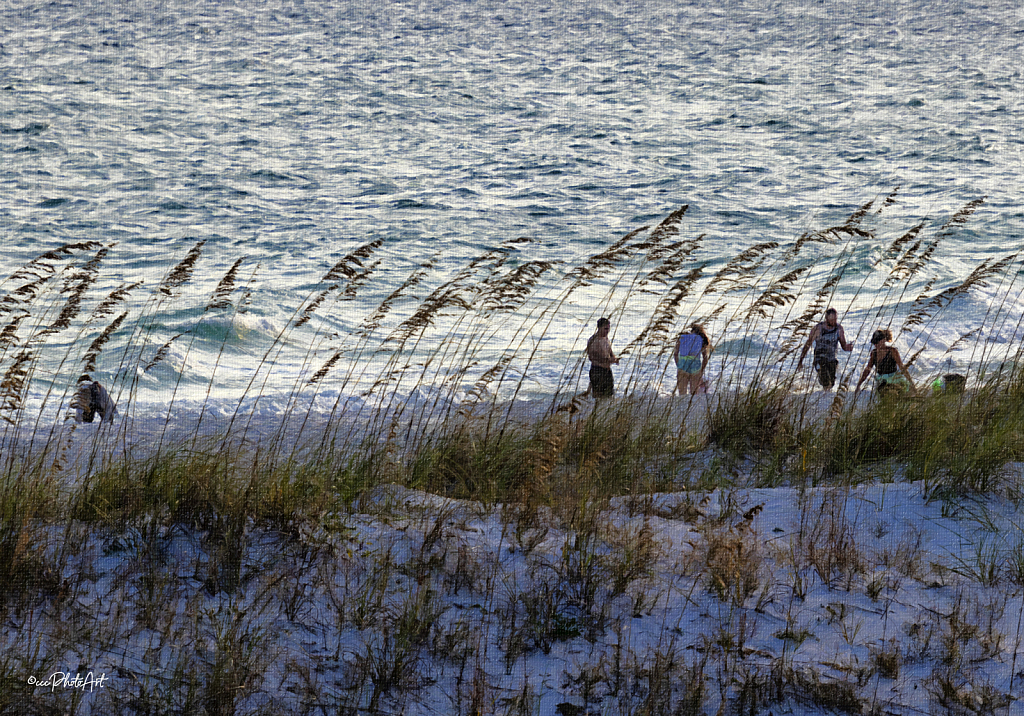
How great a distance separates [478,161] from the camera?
27344 mm

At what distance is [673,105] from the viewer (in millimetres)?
33000

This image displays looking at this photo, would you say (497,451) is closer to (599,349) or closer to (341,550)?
(341,550)

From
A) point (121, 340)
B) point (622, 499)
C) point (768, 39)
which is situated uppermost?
point (622, 499)

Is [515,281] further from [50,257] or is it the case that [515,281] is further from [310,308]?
[50,257]

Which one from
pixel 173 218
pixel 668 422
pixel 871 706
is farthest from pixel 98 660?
pixel 173 218

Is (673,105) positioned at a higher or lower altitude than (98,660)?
lower

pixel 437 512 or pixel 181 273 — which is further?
pixel 181 273

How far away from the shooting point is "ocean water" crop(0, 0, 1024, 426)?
54.7ft

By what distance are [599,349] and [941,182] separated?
21.6m

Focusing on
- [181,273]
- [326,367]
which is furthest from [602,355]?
[181,273]

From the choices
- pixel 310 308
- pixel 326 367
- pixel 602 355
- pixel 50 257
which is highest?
pixel 50 257

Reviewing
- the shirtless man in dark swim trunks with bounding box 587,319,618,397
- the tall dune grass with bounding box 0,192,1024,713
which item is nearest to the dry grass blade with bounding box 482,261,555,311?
the tall dune grass with bounding box 0,192,1024,713

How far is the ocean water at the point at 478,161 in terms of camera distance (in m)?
16.7

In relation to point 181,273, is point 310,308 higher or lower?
lower
